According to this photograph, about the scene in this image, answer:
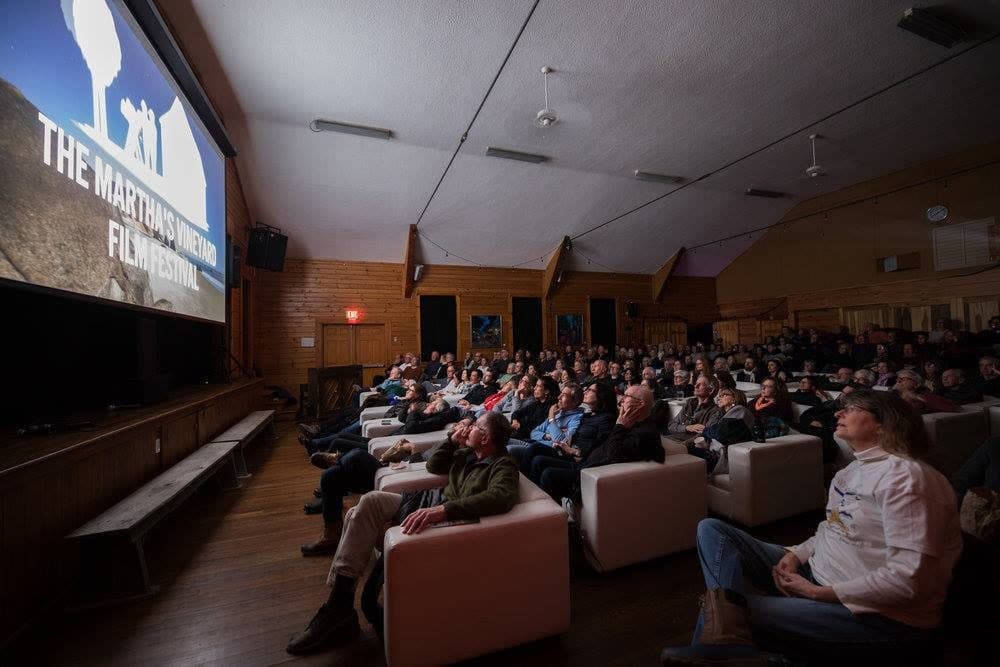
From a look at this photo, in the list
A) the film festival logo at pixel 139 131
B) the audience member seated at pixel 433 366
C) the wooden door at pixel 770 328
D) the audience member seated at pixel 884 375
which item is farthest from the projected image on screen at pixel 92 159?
the wooden door at pixel 770 328

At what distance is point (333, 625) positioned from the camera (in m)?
1.65

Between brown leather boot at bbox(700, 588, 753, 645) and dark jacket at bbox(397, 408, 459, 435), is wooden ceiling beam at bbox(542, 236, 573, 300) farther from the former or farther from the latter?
brown leather boot at bbox(700, 588, 753, 645)

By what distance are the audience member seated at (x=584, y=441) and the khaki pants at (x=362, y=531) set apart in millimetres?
1026

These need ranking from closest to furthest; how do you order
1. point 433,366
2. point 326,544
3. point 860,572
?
1. point 860,572
2. point 326,544
3. point 433,366

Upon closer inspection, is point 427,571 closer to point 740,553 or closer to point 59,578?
point 740,553

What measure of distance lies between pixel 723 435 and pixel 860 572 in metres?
1.66

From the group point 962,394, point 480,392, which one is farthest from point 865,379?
point 480,392

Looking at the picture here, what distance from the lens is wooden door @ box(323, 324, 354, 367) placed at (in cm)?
905

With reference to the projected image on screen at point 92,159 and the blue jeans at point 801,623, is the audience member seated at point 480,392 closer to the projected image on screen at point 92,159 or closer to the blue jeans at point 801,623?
the projected image on screen at point 92,159

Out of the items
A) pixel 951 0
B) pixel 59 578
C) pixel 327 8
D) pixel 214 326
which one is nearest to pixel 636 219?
pixel 951 0

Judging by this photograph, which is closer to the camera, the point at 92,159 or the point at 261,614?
the point at 261,614

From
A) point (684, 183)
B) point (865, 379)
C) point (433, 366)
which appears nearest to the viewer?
point (865, 379)

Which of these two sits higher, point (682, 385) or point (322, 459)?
point (682, 385)

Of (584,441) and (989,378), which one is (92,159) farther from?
(989,378)
